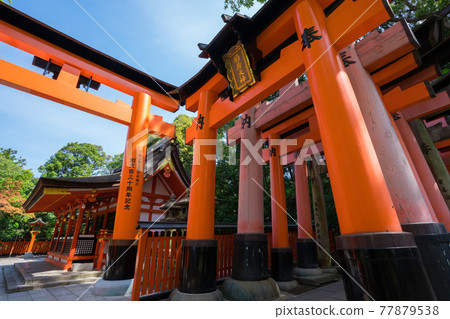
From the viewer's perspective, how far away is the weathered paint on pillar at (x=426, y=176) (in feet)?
14.2

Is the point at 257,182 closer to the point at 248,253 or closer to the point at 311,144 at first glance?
the point at 248,253

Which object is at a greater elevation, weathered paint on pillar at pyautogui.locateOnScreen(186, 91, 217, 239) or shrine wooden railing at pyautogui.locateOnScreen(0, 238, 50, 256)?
weathered paint on pillar at pyautogui.locateOnScreen(186, 91, 217, 239)

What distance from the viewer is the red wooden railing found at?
47.7ft

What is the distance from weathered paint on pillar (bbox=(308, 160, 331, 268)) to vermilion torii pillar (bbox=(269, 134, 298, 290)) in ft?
7.10

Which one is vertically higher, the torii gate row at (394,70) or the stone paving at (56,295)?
the torii gate row at (394,70)

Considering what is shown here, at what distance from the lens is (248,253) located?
458cm

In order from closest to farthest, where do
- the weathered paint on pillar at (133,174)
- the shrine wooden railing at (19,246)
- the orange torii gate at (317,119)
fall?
1. the orange torii gate at (317,119)
2. the weathered paint on pillar at (133,174)
3. the shrine wooden railing at (19,246)

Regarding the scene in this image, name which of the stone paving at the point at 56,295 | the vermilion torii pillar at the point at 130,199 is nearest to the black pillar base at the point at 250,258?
the stone paving at the point at 56,295

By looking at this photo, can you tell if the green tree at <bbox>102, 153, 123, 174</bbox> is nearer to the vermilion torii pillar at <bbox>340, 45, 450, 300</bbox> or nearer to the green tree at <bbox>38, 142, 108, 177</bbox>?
the green tree at <bbox>38, 142, 108, 177</bbox>

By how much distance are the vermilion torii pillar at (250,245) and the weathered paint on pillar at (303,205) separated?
2.75 meters

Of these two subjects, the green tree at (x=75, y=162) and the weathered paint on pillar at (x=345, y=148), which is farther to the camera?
the green tree at (x=75, y=162)

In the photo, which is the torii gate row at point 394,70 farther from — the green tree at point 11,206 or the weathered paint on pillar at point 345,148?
the green tree at point 11,206

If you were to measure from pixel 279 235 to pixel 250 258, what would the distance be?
1678mm

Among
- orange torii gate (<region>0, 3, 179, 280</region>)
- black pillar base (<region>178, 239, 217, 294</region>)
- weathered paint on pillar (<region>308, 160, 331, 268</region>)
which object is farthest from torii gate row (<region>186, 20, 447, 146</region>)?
weathered paint on pillar (<region>308, 160, 331, 268</region>)
